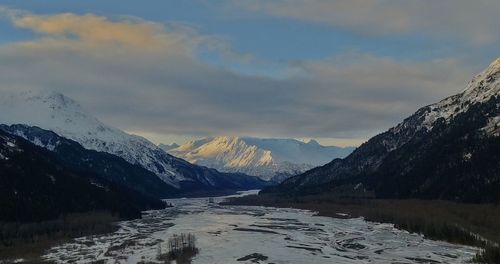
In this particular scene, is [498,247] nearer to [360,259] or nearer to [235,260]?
[360,259]

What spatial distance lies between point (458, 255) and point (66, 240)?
380ft

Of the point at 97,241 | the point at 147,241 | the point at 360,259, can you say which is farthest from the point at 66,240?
the point at 360,259

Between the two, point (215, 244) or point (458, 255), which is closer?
point (458, 255)

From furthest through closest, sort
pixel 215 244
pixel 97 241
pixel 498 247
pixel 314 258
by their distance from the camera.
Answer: pixel 97 241
pixel 215 244
pixel 314 258
pixel 498 247

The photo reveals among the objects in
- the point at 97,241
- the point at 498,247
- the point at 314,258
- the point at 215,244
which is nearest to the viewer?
the point at 498,247

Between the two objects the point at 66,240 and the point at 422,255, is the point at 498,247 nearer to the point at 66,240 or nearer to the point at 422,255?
the point at 422,255

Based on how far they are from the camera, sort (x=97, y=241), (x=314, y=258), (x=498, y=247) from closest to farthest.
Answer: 1. (x=498, y=247)
2. (x=314, y=258)
3. (x=97, y=241)

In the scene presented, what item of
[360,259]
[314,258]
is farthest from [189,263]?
[360,259]

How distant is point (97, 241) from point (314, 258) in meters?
74.1

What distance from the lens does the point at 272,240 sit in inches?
7328

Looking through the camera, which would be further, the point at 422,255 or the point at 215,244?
the point at 215,244

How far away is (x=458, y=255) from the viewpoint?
144 m

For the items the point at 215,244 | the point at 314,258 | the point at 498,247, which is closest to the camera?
the point at 498,247

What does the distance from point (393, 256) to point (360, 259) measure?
363 inches
